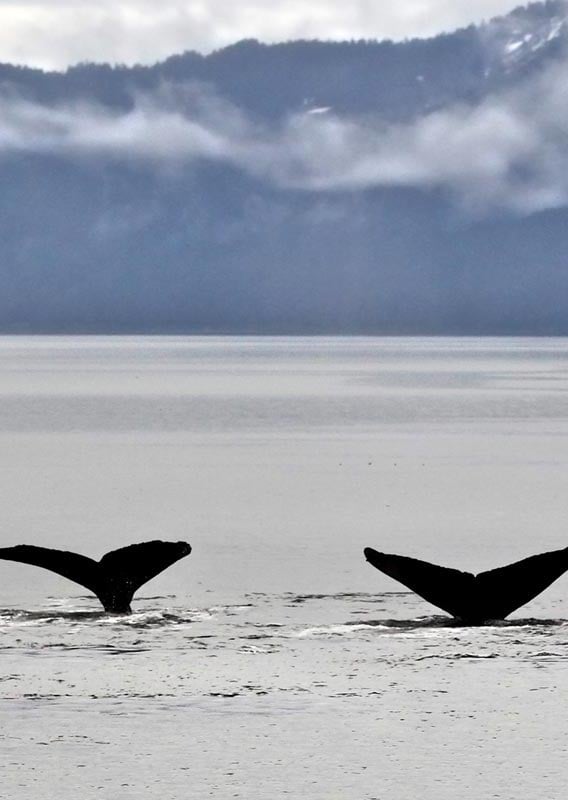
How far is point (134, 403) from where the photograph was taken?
62281 millimetres

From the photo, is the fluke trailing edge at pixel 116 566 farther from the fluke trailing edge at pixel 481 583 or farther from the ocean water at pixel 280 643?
the fluke trailing edge at pixel 481 583

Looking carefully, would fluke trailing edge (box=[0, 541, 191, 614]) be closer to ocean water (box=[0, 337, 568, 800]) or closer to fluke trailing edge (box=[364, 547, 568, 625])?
ocean water (box=[0, 337, 568, 800])

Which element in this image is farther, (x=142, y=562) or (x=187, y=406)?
(x=187, y=406)

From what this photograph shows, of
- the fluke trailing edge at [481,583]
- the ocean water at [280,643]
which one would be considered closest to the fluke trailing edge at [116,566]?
the ocean water at [280,643]

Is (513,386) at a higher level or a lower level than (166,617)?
higher

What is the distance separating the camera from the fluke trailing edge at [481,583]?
1343 centimetres

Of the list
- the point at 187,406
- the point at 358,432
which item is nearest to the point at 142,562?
the point at 358,432

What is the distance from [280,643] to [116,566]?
1.73 metres

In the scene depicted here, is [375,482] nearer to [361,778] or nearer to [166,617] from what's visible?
[166,617]

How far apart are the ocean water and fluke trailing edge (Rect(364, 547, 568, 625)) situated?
0.23m

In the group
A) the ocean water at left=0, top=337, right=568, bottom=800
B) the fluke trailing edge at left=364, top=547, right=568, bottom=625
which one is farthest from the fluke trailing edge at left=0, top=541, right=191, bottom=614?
the fluke trailing edge at left=364, top=547, right=568, bottom=625

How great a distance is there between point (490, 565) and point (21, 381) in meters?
74.3

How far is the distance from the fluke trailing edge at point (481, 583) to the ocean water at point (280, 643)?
0.23 metres

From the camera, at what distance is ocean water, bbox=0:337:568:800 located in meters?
9.23
